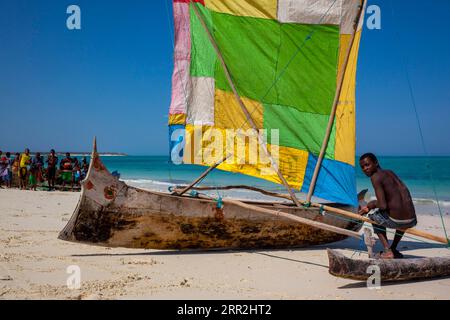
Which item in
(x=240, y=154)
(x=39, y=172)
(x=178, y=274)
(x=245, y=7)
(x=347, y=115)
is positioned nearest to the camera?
(x=178, y=274)

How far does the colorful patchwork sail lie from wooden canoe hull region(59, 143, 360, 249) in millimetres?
736

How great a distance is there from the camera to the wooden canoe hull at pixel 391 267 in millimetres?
4750

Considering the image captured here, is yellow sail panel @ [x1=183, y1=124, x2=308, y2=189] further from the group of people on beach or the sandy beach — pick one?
the group of people on beach

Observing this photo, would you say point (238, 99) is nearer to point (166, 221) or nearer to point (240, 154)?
point (240, 154)

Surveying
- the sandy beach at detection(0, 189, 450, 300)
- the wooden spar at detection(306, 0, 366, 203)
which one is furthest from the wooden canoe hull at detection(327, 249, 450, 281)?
the wooden spar at detection(306, 0, 366, 203)

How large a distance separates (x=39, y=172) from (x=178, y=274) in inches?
539

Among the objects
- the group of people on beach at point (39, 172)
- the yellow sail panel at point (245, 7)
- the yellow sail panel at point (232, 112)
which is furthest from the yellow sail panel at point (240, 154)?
the group of people on beach at point (39, 172)

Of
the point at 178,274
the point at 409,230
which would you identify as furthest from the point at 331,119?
the point at 178,274

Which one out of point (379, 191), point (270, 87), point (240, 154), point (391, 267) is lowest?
point (391, 267)

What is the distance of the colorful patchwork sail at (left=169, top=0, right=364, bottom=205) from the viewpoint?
6617 millimetres

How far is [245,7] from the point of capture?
21.9ft

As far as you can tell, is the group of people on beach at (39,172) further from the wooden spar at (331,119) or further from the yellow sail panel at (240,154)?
the wooden spar at (331,119)
